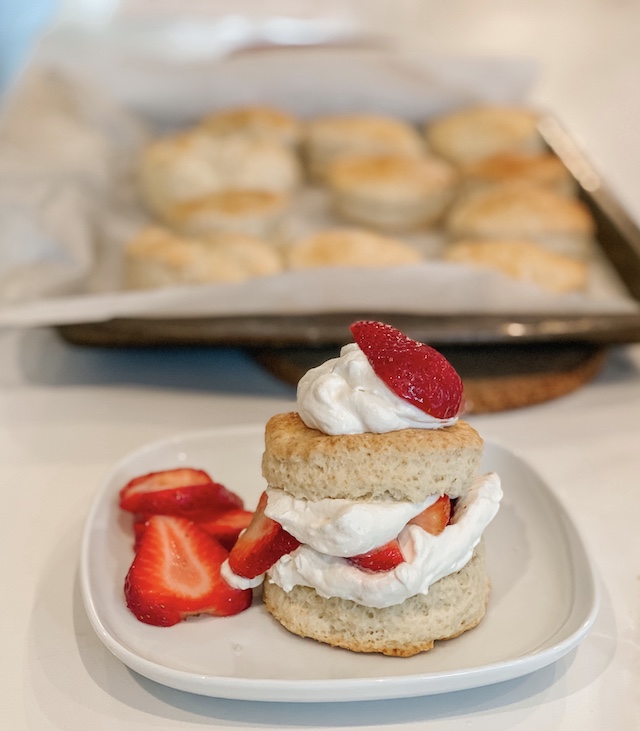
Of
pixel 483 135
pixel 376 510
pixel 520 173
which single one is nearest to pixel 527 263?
pixel 520 173

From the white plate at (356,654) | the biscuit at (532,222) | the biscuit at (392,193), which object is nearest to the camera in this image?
the white plate at (356,654)

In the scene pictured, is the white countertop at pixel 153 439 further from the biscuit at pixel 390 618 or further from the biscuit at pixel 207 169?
the biscuit at pixel 207 169

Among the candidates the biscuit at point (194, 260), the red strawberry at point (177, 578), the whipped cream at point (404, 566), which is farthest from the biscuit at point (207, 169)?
the whipped cream at point (404, 566)

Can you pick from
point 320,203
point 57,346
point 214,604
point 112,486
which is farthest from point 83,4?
point 214,604

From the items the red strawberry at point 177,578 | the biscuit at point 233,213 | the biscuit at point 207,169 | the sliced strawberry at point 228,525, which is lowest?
the biscuit at point 207,169

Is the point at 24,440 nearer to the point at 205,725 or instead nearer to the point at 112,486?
the point at 112,486

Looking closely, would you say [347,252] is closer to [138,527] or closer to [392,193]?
[392,193]

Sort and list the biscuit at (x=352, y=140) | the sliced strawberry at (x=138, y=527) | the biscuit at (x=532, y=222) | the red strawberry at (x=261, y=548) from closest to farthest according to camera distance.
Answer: the red strawberry at (x=261, y=548)
the sliced strawberry at (x=138, y=527)
the biscuit at (x=532, y=222)
the biscuit at (x=352, y=140)
